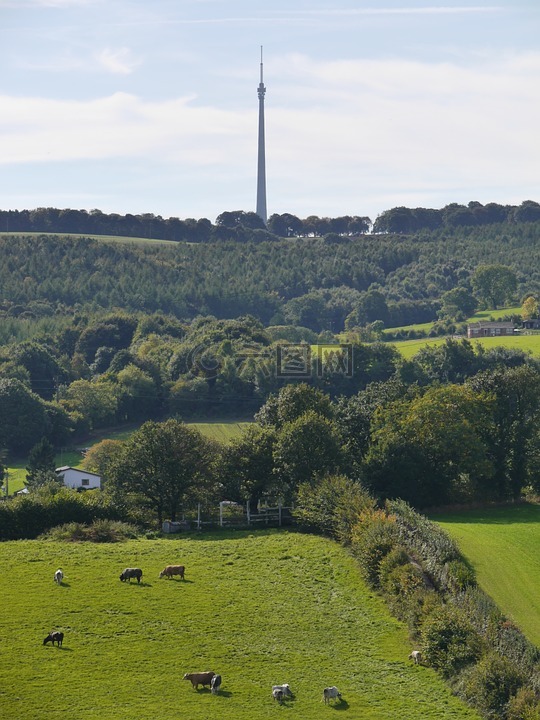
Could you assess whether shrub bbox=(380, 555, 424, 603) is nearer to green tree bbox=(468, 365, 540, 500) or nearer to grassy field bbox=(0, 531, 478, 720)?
grassy field bbox=(0, 531, 478, 720)

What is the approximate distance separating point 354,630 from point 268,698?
795cm

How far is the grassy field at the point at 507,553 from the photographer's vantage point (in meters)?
48.4

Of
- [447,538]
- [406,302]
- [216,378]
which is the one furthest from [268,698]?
[406,302]

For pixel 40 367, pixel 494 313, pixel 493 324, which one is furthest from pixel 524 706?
pixel 494 313

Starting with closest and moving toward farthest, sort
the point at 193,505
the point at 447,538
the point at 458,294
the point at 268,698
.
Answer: the point at 268,698 → the point at 447,538 → the point at 193,505 → the point at 458,294

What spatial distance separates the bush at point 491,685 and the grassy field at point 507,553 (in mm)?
8012

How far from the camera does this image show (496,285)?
179750 millimetres

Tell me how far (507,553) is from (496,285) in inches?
5041

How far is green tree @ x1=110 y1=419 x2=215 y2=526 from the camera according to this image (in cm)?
6144

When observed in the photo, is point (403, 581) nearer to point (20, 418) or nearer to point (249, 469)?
point (249, 469)

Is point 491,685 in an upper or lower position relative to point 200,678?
lower

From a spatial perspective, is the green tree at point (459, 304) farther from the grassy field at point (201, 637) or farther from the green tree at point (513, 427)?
the grassy field at point (201, 637)

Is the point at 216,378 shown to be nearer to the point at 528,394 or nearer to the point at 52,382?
the point at 52,382

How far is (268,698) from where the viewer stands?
34.8m
